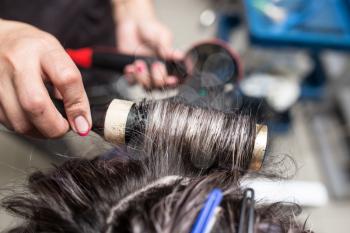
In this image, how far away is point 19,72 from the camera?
1.40 feet

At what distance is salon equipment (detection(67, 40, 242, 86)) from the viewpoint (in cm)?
59

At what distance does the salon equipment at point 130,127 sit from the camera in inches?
15.4

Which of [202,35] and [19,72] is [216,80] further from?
[202,35]

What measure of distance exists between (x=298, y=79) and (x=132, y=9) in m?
0.76

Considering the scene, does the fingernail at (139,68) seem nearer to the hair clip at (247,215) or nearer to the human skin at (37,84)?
the human skin at (37,84)

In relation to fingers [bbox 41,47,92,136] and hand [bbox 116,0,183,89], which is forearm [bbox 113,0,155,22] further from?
fingers [bbox 41,47,92,136]

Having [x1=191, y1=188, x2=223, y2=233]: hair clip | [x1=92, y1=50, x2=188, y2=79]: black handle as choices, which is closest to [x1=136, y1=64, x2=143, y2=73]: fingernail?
[x1=92, y1=50, x2=188, y2=79]: black handle

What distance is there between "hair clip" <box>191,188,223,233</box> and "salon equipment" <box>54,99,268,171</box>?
0.29 ft

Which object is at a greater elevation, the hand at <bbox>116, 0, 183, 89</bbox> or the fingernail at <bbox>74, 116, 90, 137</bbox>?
the hand at <bbox>116, 0, 183, 89</bbox>

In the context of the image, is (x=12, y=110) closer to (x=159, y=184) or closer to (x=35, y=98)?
(x=35, y=98)

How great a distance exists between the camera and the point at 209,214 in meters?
0.31

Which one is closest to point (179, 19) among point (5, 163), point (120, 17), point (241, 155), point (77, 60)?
point (120, 17)

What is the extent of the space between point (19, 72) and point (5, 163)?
0.25 meters

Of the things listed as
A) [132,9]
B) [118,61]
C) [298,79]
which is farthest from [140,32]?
[298,79]
